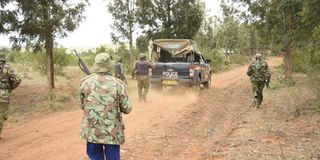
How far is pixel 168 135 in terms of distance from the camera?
394 inches

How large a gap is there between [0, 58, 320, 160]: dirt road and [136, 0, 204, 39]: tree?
18.0 m

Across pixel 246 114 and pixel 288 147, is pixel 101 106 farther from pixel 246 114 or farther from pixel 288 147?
pixel 246 114

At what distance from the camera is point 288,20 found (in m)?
21.0

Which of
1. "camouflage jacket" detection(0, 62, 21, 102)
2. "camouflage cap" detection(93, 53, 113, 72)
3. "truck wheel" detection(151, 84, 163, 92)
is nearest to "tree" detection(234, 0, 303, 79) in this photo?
"truck wheel" detection(151, 84, 163, 92)

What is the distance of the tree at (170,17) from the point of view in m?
32.2

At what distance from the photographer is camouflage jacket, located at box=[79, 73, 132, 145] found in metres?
5.43

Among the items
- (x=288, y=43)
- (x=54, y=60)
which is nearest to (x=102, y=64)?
(x=288, y=43)

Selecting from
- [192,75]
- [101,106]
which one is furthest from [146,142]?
[192,75]

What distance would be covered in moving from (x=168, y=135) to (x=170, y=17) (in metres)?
23.5

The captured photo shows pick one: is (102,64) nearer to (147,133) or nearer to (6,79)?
(6,79)

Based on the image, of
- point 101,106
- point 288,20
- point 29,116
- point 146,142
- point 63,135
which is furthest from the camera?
point 288,20

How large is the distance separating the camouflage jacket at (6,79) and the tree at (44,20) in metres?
7.80

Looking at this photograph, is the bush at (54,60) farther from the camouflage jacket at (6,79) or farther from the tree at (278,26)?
the camouflage jacket at (6,79)

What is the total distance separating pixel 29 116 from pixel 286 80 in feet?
43.0
